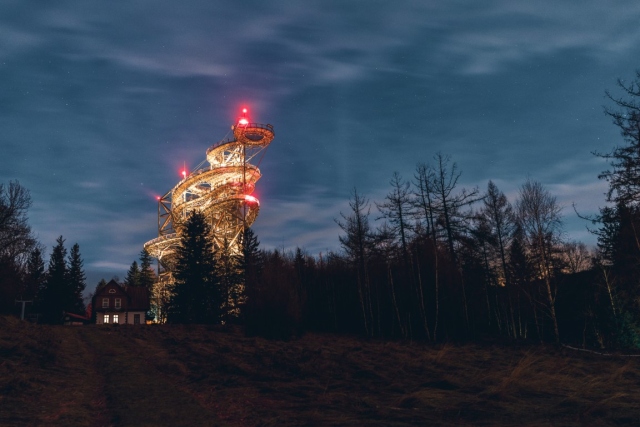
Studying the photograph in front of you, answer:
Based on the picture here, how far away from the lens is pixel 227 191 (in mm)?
54375

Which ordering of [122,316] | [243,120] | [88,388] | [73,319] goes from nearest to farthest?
[88,388] < [243,120] < [122,316] < [73,319]

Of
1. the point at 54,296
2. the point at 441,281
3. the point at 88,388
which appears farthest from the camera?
the point at 54,296

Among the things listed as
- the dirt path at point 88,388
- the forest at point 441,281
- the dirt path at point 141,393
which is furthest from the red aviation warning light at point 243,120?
the dirt path at point 88,388

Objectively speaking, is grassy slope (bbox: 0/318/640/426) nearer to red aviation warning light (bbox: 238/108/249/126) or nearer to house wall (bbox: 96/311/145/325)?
red aviation warning light (bbox: 238/108/249/126)

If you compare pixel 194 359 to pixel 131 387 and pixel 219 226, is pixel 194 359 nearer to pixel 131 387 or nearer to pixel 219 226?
pixel 131 387

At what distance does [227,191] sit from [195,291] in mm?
18405

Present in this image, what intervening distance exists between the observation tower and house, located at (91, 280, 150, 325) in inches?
193

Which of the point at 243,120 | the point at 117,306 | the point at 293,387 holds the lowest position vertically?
the point at 293,387

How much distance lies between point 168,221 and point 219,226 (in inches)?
590

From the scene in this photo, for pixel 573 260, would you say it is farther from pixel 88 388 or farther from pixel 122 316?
pixel 122 316

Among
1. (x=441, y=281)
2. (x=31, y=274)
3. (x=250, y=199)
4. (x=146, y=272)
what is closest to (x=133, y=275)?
(x=146, y=272)

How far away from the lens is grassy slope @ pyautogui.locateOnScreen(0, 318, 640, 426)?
29.2ft

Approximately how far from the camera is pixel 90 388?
12250mm

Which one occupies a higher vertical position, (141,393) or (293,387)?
(141,393)
